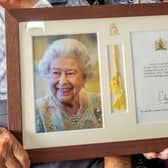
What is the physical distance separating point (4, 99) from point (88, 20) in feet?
0.80

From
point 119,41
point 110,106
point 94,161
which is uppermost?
point 119,41

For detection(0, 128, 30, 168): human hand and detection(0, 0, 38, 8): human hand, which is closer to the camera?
detection(0, 128, 30, 168): human hand

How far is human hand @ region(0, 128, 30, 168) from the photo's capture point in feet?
1.70

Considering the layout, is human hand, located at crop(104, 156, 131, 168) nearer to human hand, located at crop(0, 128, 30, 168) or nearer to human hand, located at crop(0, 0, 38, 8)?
human hand, located at crop(0, 128, 30, 168)

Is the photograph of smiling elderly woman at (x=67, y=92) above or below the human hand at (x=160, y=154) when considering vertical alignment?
above

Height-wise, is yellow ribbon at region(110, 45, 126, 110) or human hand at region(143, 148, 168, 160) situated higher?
yellow ribbon at region(110, 45, 126, 110)

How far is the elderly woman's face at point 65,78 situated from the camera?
546mm

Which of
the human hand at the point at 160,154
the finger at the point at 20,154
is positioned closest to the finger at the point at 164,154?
the human hand at the point at 160,154

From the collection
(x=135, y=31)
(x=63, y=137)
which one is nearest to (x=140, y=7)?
(x=135, y=31)

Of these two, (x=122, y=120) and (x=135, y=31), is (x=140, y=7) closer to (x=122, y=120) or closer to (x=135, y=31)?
(x=135, y=31)

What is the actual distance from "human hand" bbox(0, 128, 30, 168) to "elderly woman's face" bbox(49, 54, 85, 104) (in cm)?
11

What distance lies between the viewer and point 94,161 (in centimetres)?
62
